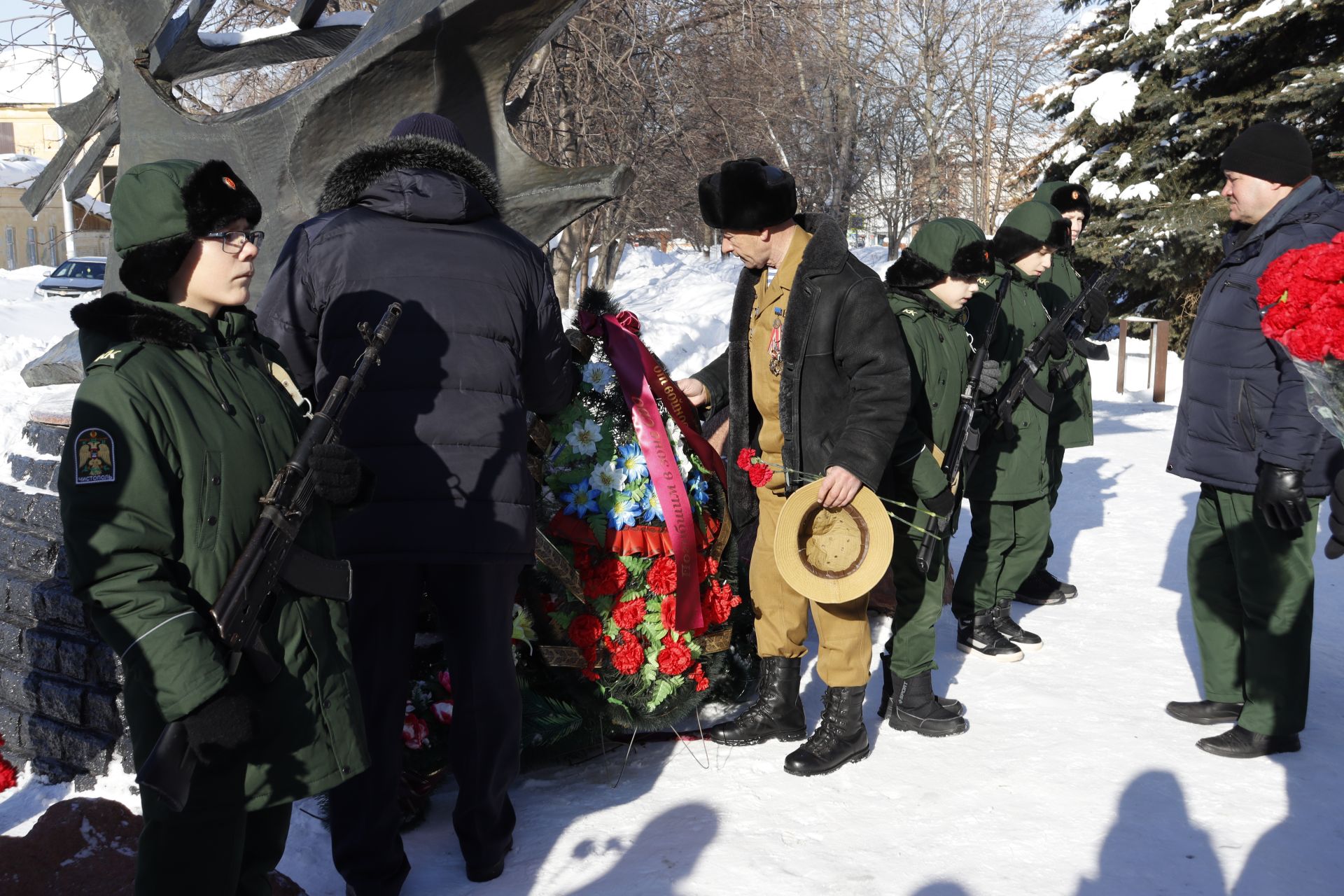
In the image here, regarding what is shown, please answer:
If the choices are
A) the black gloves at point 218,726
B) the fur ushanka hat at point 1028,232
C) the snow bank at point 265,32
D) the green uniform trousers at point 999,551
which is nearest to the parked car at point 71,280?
the snow bank at point 265,32

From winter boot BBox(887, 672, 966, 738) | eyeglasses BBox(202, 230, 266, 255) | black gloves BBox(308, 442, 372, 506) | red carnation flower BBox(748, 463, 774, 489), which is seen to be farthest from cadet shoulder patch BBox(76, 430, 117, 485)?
winter boot BBox(887, 672, 966, 738)

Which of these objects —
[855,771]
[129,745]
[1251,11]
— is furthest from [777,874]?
[1251,11]

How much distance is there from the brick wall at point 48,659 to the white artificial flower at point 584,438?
1490 millimetres

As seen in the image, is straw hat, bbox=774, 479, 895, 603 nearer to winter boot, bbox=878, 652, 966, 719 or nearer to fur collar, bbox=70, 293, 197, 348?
winter boot, bbox=878, 652, 966, 719

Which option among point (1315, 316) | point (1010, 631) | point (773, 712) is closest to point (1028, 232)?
point (1010, 631)

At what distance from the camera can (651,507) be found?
3.79 meters

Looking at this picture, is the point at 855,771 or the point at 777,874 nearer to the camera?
the point at 777,874

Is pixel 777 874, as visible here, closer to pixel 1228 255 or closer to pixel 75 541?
pixel 75 541

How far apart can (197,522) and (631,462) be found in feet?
6.10

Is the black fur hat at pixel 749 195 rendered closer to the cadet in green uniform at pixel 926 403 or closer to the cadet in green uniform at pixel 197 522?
the cadet in green uniform at pixel 926 403

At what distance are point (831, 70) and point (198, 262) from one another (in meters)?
17.4

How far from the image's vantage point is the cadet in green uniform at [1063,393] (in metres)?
5.74

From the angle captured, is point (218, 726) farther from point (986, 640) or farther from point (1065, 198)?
point (1065, 198)

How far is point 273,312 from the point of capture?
9.52 ft
